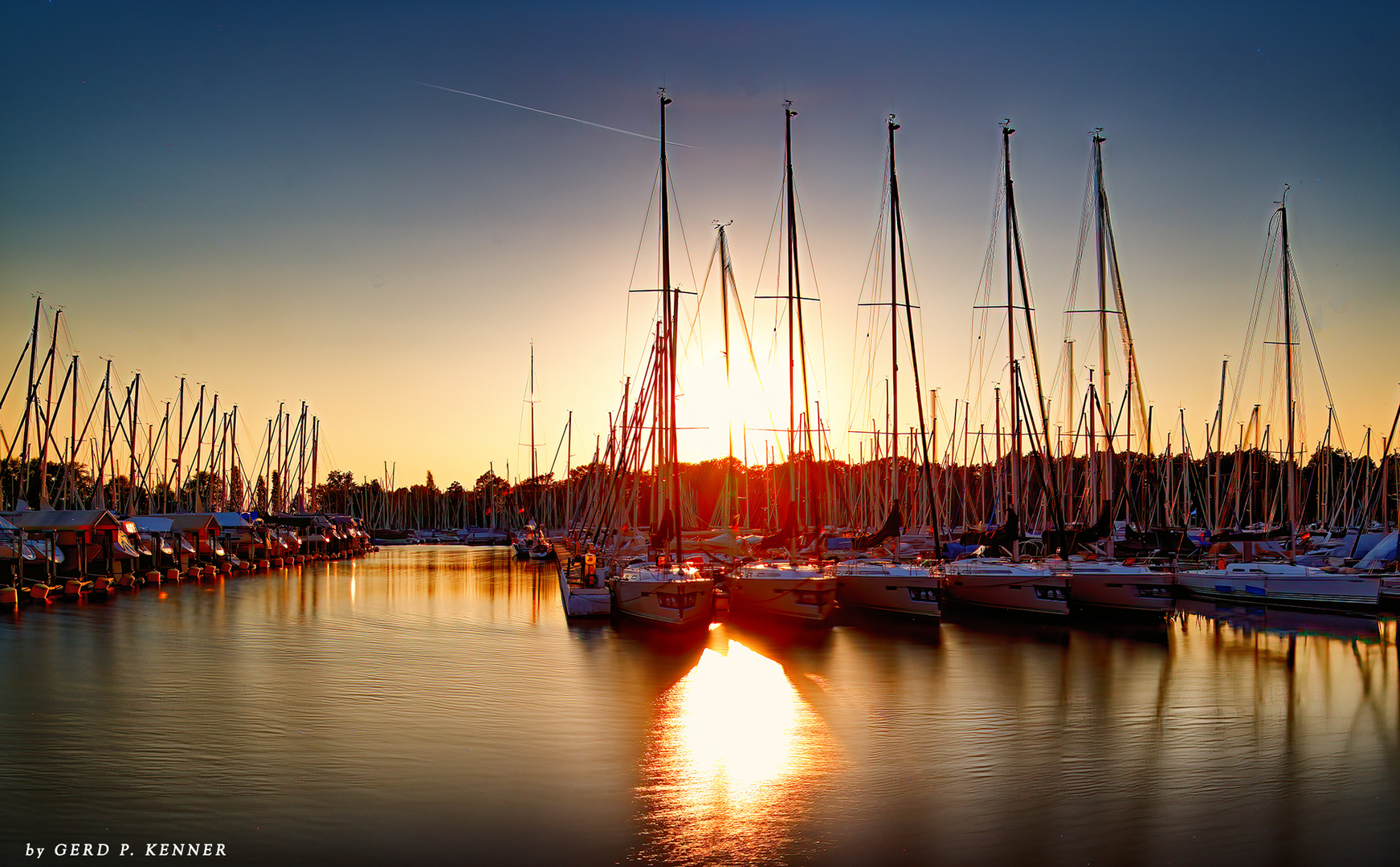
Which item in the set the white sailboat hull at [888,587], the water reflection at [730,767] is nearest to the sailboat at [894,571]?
the white sailboat hull at [888,587]

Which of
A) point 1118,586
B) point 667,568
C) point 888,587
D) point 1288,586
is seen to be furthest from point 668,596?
point 1288,586

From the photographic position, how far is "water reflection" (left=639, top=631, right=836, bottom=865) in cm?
1307

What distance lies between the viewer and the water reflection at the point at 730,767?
42.9 feet

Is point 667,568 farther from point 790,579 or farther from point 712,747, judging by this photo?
point 712,747

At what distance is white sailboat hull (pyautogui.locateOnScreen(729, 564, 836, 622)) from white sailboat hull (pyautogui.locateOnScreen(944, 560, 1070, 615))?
6.52 metres

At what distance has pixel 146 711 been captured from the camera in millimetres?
21500

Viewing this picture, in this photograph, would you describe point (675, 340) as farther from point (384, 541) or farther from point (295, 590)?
point (384, 541)

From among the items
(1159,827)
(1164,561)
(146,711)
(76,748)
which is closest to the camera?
(1159,827)

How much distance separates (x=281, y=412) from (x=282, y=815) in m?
113

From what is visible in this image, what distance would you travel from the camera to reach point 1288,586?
41.3 metres

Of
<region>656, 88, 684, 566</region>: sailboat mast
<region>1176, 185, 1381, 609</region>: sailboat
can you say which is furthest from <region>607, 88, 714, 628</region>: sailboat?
<region>1176, 185, 1381, 609</region>: sailboat

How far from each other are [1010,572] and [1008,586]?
54cm

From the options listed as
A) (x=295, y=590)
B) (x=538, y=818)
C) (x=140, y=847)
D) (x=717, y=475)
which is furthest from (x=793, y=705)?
(x=717, y=475)

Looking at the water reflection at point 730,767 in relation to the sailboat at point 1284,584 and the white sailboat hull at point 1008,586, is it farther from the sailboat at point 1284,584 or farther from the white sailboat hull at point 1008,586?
the sailboat at point 1284,584
